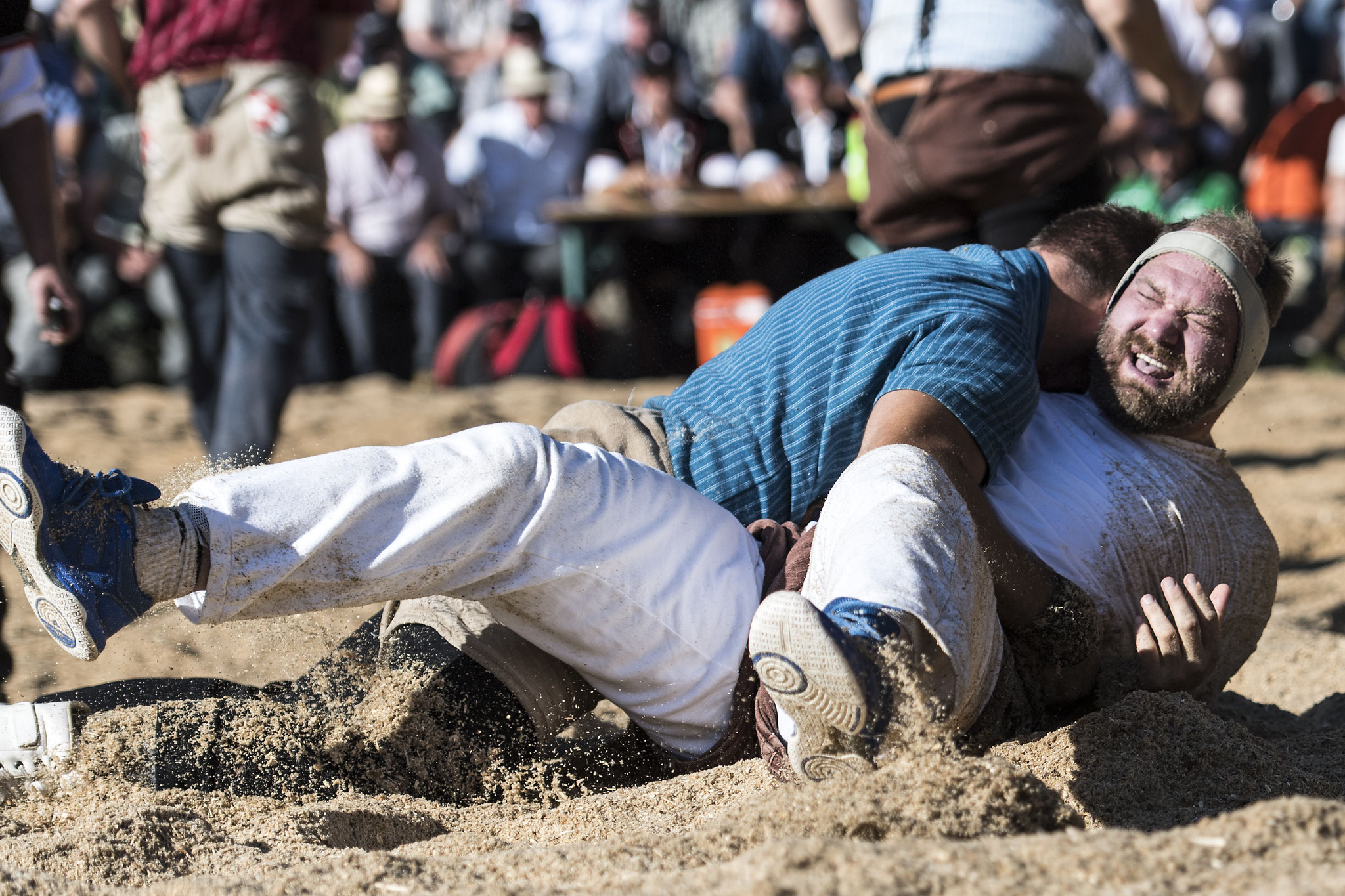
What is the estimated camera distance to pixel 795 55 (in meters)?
7.08

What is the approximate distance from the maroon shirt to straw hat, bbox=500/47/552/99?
344 cm

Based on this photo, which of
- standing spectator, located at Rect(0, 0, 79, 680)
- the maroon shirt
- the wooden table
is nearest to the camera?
standing spectator, located at Rect(0, 0, 79, 680)

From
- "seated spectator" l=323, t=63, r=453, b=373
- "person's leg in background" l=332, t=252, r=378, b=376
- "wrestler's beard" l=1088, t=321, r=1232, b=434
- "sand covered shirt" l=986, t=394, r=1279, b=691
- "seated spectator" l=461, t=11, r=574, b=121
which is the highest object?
"wrestler's beard" l=1088, t=321, r=1232, b=434

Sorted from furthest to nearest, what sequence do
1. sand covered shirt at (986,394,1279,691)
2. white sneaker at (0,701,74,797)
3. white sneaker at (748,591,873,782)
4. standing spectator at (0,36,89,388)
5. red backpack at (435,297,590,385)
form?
red backpack at (435,297,590,385) → standing spectator at (0,36,89,388) → sand covered shirt at (986,394,1279,691) → white sneaker at (0,701,74,797) → white sneaker at (748,591,873,782)

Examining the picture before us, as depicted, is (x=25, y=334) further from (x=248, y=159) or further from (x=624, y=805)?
(x=624, y=805)

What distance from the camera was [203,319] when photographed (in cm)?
360

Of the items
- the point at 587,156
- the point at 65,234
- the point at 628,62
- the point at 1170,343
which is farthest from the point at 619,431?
the point at 628,62

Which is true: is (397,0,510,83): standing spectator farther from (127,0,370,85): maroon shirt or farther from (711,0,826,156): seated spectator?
(127,0,370,85): maroon shirt

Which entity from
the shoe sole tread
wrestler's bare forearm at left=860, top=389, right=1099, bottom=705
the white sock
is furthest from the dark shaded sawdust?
the shoe sole tread

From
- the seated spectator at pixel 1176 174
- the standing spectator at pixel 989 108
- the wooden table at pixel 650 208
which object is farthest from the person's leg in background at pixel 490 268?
the standing spectator at pixel 989 108

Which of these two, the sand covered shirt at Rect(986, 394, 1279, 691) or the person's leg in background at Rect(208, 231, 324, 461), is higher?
the sand covered shirt at Rect(986, 394, 1279, 691)

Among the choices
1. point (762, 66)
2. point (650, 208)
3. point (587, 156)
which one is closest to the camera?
point (650, 208)

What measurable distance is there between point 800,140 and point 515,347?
1982 millimetres

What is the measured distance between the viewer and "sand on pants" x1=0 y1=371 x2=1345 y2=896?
130 centimetres
